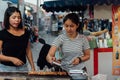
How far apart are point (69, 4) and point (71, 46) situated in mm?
822

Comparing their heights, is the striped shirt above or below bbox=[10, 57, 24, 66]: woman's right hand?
above

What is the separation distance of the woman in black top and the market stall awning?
807 millimetres

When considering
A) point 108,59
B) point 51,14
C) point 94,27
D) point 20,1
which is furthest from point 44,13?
point 108,59

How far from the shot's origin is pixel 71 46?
2312 millimetres

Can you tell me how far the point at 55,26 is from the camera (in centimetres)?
322

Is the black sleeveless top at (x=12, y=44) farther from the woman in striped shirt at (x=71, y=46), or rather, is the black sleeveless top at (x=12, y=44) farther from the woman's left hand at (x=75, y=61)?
the woman's left hand at (x=75, y=61)

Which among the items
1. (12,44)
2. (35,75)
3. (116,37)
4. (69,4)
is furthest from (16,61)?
(116,37)

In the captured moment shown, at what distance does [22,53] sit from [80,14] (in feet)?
3.57

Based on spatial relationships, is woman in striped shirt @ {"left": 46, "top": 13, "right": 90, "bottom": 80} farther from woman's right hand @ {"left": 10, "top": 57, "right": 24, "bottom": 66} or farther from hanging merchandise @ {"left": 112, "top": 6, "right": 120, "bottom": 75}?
hanging merchandise @ {"left": 112, "top": 6, "right": 120, "bottom": 75}

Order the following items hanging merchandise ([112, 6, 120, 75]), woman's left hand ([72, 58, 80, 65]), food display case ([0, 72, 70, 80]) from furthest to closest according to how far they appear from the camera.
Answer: hanging merchandise ([112, 6, 120, 75])
woman's left hand ([72, 58, 80, 65])
food display case ([0, 72, 70, 80])

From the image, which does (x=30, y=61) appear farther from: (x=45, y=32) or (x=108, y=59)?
(x=108, y=59)

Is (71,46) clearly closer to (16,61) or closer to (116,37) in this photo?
(16,61)

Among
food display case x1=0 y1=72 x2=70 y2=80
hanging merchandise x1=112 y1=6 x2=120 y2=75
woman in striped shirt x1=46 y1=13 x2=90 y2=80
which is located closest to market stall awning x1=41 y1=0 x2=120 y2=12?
hanging merchandise x1=112 y1=6 x2=120 y2=75

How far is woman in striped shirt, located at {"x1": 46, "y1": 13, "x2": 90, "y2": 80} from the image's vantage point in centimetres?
226
